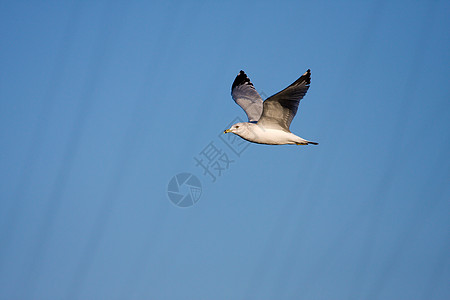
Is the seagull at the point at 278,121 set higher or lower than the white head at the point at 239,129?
higher

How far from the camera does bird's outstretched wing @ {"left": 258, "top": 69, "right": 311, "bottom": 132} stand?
12445mm

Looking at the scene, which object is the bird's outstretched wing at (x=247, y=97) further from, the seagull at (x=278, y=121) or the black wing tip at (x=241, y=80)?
the seagull at (x=278, y=121)

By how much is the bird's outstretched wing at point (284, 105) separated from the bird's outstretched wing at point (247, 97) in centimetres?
131

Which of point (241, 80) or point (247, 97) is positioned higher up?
point (241, 80)

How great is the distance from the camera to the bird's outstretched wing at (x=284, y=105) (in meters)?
12.4

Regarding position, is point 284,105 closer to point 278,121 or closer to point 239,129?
point 278,121

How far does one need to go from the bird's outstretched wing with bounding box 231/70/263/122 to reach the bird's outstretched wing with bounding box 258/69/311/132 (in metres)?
1.31

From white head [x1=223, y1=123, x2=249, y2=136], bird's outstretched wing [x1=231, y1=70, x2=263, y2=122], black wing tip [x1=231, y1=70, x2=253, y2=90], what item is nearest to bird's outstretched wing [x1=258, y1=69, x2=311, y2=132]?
white head [x1=223, y1=123, x2=249, y2=136]

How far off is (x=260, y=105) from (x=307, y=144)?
268 cm

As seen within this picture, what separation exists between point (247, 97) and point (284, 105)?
3246 mm

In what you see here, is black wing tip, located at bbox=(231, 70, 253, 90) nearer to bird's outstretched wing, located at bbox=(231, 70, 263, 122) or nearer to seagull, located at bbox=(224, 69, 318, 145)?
bird's outstretched wing, located at bbox=(231, 70, 263, 122)

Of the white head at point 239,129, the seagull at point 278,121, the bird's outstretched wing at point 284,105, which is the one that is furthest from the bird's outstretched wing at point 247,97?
the white head at point 239,129

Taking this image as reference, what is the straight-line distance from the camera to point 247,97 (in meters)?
15.9

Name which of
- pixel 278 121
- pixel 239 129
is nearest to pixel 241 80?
pixel 278 121
